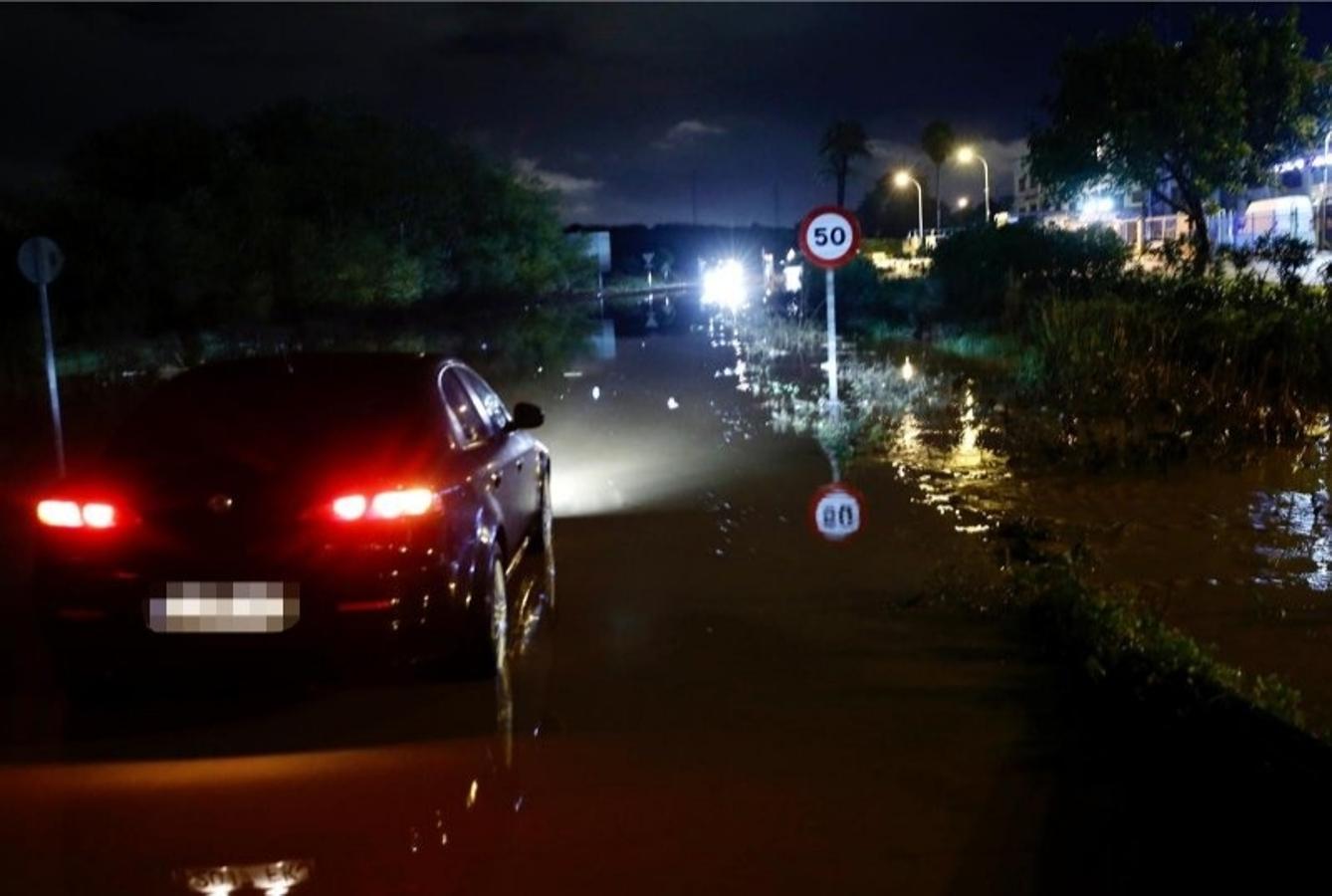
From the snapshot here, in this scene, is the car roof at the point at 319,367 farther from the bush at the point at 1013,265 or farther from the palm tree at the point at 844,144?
the palm tree at the point at 844,144

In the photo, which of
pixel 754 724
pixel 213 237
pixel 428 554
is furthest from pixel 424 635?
pixel 213 237

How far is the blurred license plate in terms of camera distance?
5730 millimetres

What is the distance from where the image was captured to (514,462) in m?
7.84

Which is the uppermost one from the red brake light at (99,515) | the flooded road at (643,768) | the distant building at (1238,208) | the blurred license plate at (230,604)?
the distant building at (1238,208)

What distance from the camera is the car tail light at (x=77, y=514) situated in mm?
5816

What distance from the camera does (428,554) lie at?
19.5 feet

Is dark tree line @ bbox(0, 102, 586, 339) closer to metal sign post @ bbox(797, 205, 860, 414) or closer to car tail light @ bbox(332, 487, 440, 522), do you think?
metal sign post @ bbox(797, 205, 860, 414)

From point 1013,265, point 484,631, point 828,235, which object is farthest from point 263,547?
point 1013,265

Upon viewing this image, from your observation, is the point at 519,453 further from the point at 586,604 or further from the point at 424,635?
the point at 424,635

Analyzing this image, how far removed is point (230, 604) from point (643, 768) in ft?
6.09

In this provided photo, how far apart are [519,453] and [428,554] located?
2223mm

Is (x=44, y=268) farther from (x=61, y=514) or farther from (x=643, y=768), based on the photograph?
(x=643, y=768)

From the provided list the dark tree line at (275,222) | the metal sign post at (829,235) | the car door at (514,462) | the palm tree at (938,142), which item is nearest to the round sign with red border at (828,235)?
the metal sign post at (829,235)

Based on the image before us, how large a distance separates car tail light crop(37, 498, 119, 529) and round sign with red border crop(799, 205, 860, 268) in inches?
431
